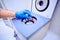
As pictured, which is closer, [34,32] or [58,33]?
[34,32]

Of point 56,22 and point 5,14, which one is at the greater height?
point 5,14

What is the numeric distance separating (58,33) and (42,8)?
60 cm

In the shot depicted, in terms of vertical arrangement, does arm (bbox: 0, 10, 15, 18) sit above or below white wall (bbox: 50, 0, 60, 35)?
above

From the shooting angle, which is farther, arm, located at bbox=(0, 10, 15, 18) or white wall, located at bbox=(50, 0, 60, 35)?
white wall, located at bbox=(50, 0, 60, 35)

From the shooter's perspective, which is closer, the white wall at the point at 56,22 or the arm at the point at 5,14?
the arm at the point at 5,14

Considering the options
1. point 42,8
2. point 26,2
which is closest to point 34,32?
point 42,8

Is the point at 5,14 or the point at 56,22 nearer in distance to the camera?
the point at 5,14

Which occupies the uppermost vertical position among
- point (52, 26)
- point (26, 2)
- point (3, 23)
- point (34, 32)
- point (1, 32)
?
point (26, 2)

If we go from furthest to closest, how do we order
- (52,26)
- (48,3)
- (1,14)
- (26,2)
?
(26,2) < (52,26) < (48,3) < (1,14)

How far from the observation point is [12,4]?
2117 mm

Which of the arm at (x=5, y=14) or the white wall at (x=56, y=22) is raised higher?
the arm at (x=5, y=14)

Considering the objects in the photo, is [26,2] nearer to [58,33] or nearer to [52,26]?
[52,26]

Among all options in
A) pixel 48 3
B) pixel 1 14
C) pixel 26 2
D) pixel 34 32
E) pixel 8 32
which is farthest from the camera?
pixel 8 32

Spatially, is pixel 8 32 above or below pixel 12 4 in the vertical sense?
below
